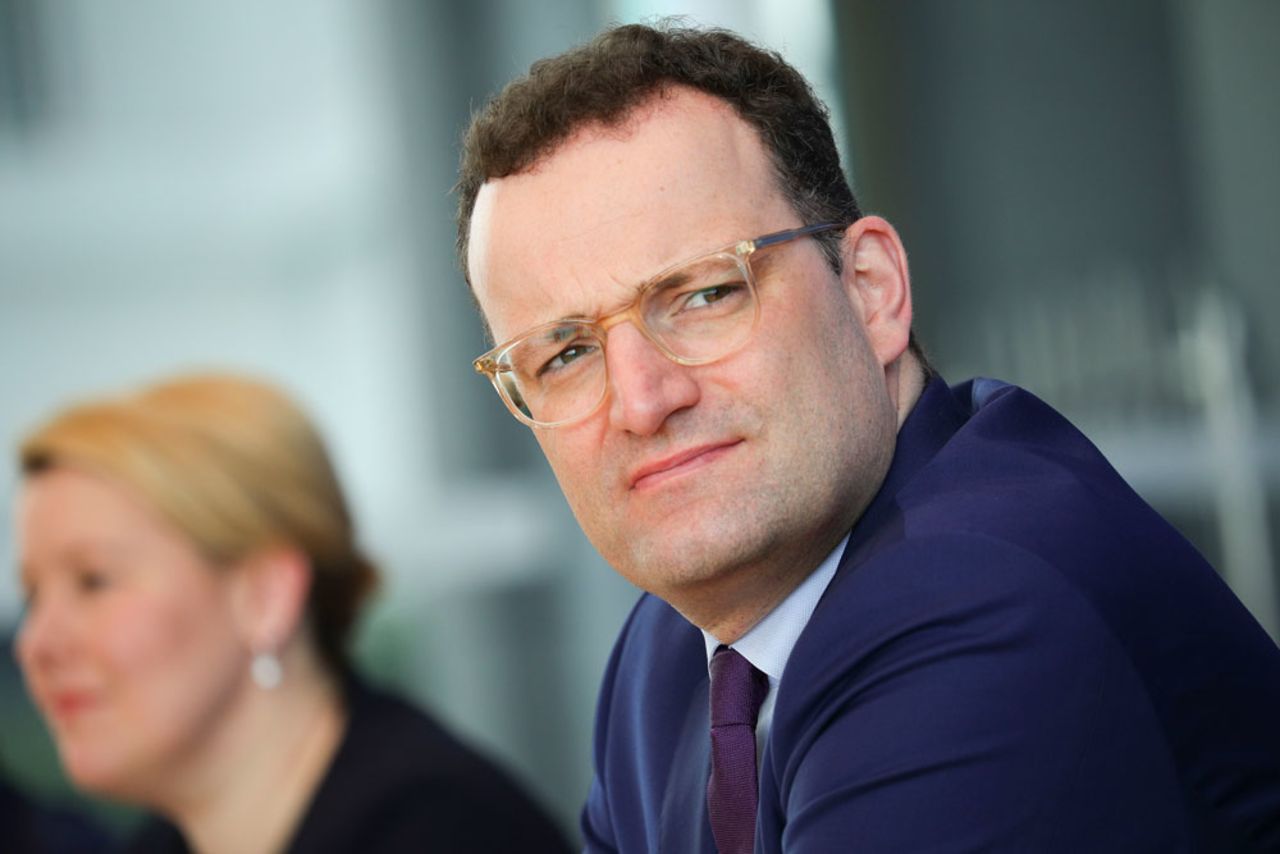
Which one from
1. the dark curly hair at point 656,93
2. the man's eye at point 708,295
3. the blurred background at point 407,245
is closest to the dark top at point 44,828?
the blurred background at point 407,245

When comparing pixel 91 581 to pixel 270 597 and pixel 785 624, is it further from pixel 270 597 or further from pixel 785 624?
pixel 785 624

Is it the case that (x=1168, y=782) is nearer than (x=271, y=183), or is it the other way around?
(x=1168, y=782)

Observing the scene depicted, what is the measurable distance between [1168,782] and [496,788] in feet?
5.08

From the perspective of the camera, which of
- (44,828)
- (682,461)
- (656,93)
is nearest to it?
(682,461)

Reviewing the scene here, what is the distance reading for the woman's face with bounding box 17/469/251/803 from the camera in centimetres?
266

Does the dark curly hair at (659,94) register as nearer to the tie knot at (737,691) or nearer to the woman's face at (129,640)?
the tie knot at (737,691)

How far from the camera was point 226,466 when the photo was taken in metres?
2.67

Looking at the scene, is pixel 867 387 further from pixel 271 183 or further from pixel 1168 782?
pixel 271 183

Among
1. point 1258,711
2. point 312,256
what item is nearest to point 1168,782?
point 1258,711

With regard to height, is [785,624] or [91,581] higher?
[785,624]

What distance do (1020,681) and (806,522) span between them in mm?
289

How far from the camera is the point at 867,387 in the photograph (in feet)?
4.50

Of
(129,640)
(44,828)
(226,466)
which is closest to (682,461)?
(226,466)

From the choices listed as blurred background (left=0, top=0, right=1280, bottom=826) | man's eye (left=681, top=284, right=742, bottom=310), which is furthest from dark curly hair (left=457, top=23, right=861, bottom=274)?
blurred background (left=0, top=0, right=1280, bottom=826)
